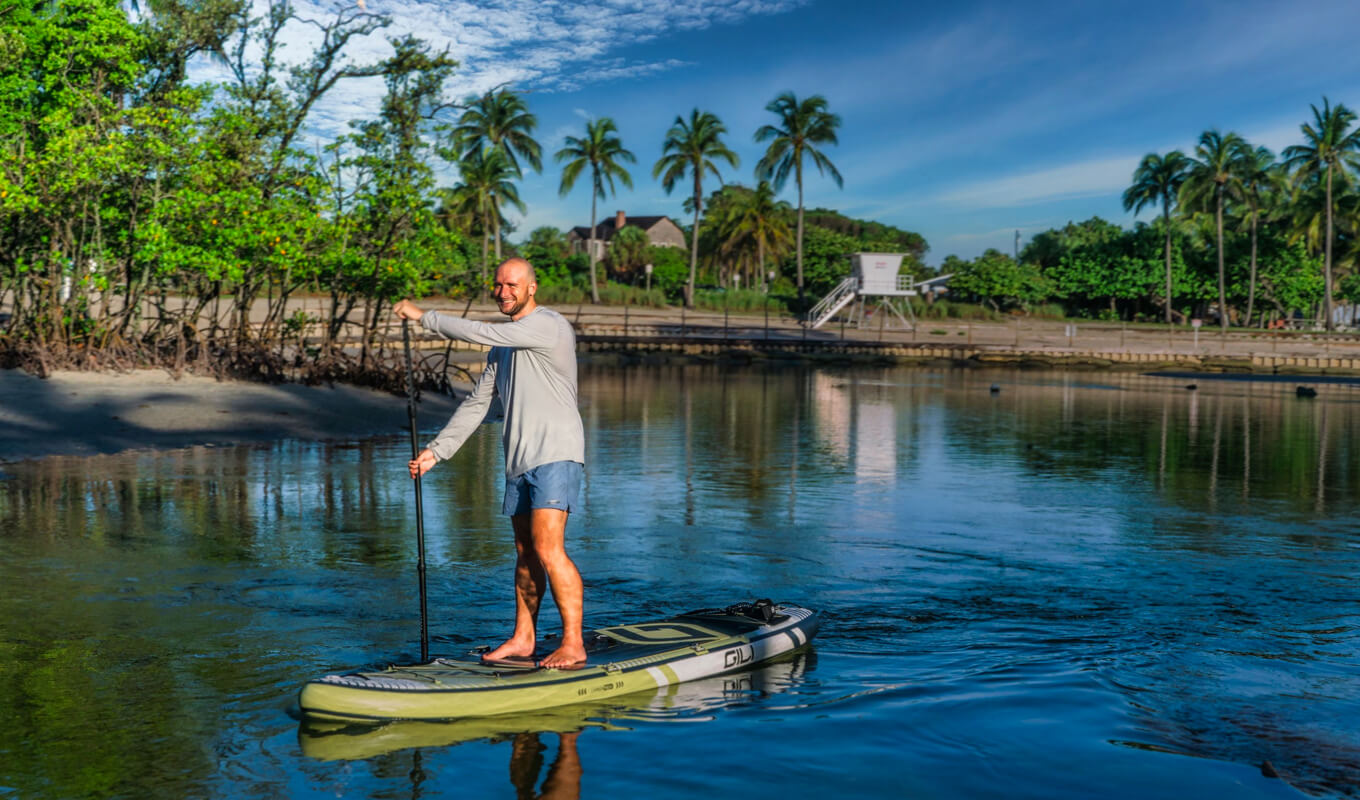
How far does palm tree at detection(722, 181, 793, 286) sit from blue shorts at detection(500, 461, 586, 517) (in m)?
72.1

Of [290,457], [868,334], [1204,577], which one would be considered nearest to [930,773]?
[1204,577]

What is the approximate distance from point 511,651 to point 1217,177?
7570cm

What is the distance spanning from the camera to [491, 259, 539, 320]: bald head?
5488mm

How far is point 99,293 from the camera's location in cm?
1961

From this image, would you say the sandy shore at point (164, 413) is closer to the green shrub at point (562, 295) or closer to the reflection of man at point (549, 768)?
the reflection of man at point (549, 768)

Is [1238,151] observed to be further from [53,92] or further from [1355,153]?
[53,92]

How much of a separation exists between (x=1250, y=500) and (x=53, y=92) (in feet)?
56.4

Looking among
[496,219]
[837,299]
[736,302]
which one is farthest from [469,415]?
[736,302]

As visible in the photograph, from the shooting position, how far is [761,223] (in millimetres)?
77000

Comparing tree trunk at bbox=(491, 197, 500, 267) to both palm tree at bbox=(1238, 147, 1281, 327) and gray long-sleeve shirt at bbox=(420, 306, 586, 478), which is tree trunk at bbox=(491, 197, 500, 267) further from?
gray long-sleeve shirt at bbox=(420, 306, 586, 478)

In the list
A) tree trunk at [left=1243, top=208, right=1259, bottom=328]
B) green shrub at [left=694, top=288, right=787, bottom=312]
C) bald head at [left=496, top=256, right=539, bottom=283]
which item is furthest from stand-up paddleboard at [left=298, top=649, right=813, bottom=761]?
tree trunk at [left=1243, top=208, right=1259, bottom=328]

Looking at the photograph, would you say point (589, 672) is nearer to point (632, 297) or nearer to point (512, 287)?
point (512, 287)

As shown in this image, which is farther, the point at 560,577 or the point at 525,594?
the point at 525,594

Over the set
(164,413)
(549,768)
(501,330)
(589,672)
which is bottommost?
(549,768)
